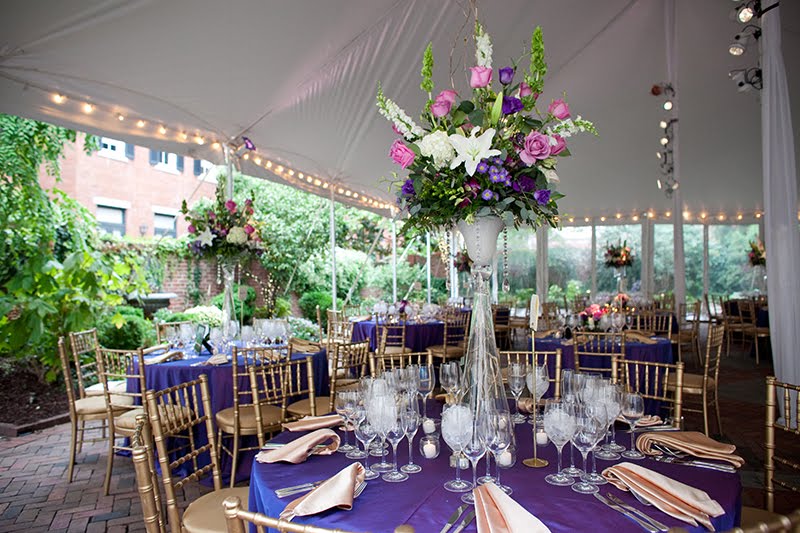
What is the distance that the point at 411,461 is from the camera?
1.83 metres

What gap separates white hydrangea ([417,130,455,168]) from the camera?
189 cm

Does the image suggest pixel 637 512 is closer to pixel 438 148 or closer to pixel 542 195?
pixel 542 195

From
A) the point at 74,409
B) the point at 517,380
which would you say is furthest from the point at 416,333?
the point at 517,380

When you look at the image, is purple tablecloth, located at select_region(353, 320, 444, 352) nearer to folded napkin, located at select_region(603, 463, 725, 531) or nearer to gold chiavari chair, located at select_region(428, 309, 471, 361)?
gold chiavari chair, located at select_region(428, 309, 471, 361)

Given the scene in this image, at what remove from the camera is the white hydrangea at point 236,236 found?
443 centimetres

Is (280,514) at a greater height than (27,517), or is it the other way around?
(280,514)

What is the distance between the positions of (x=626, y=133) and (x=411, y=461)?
10051 millimetres

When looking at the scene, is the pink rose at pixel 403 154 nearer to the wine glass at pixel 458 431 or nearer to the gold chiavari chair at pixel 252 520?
the wine glass at pixel 458 431

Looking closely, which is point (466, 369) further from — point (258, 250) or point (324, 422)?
point (258, 250)

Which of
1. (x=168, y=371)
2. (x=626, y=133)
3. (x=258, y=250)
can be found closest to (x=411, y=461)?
(x=168, y=371)

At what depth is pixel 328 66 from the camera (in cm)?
532

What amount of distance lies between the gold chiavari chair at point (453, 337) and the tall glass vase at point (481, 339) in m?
4.44

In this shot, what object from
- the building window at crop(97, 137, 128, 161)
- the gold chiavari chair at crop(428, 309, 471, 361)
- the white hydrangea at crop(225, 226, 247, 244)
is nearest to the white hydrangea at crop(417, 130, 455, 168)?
the white hydrangea at crop(225, 226, 247, 244)

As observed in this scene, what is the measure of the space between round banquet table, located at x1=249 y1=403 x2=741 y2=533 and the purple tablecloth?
484 centimetres
